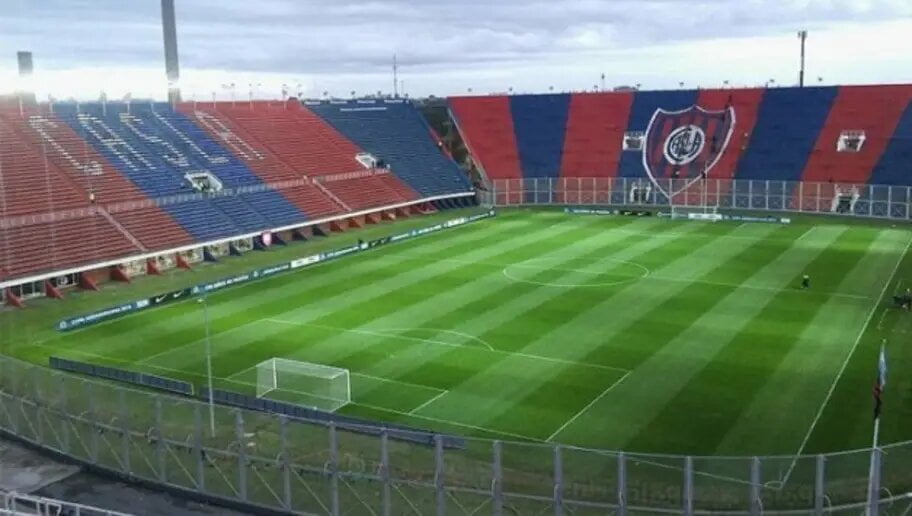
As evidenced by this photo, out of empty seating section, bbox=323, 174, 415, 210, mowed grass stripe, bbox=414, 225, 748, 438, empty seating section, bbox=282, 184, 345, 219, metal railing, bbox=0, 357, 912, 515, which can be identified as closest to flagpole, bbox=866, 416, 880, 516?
metal railing, bbox=0, 357, 912, 515

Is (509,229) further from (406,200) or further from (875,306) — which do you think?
(875,306)

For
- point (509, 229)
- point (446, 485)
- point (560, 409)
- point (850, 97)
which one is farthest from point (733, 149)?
point (446, 485)

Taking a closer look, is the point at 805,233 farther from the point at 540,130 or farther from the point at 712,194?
the point at 540,130

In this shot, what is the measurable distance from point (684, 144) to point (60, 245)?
46.2 metres

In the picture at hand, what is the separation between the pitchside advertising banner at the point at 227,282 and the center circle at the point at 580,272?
10.3 meters

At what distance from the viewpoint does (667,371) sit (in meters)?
28.0

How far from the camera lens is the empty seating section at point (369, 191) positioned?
6193 centimetres

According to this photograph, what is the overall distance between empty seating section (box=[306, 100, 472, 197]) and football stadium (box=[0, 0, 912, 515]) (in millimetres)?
342

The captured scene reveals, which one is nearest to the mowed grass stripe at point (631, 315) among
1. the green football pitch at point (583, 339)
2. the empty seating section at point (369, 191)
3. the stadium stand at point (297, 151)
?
the green football pitch at point (583, 339)

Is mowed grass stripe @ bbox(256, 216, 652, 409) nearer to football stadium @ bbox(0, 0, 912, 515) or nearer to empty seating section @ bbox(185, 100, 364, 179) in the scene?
football stadium @ bbox(0, 0, 912, 515)

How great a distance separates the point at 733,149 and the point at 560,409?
47834mm

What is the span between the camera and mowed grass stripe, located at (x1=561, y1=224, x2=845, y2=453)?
77.1 feet

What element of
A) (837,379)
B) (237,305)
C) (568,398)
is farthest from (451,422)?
(237,305)

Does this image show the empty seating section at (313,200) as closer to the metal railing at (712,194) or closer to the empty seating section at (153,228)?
the empty seating section at (153,228)
